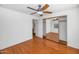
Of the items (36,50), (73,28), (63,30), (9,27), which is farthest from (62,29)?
(9,27)

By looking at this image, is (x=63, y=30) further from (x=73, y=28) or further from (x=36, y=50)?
(x=36, y=50)

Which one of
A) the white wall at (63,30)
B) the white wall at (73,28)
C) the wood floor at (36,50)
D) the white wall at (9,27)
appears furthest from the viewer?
the white wall at (63,30)

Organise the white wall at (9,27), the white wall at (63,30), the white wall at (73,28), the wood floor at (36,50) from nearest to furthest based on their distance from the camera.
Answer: the wood floor at (36,50) < the white wall at (9,27) < the white wall at (73,28) < the white wall at (63,30)

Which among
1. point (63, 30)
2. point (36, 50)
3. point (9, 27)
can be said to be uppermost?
point (9, 27)

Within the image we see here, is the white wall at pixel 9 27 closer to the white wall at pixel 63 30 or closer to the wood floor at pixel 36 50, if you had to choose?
the wood floor at pixel 36 50

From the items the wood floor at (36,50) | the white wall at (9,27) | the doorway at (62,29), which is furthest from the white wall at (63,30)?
the white wall at (9,27)

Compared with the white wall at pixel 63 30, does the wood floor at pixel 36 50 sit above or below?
below

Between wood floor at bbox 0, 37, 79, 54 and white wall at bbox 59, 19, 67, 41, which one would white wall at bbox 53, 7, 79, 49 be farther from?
white wall at bbox 59, 19, 67, 41

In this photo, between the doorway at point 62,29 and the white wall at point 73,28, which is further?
the doorway at point 62,29

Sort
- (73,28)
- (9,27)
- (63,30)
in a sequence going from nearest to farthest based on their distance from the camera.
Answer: (73,28) → (9,27) → (63,30)

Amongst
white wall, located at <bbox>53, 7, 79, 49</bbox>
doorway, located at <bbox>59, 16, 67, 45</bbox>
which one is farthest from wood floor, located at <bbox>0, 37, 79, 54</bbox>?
doorway, located at <bbox>59, 16, 67, 45</bbox>
